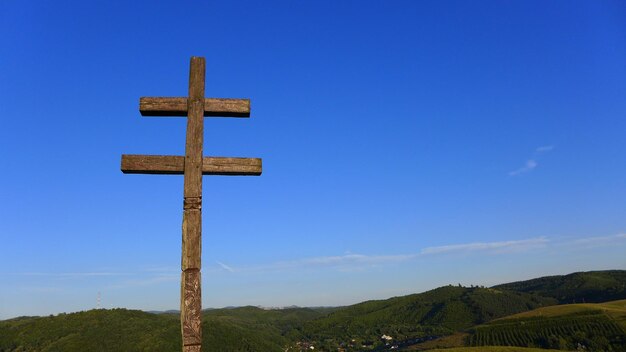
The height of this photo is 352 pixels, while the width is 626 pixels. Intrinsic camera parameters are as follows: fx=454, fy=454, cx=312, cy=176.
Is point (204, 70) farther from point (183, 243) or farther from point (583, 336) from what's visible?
point (583, 336)

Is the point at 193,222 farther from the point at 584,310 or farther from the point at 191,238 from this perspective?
the point at 584,310

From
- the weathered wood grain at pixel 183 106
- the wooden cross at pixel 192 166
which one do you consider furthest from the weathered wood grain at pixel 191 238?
the weathered wood grain at pixel 183 106

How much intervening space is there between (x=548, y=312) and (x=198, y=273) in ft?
→ 657

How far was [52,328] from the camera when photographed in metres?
198

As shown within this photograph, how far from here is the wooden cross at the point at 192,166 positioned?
215 inches

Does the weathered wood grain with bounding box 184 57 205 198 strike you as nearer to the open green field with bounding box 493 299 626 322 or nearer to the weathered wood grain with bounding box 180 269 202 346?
the weathered wood grain with bounding box 180 269 202 346

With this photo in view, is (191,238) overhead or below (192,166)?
below

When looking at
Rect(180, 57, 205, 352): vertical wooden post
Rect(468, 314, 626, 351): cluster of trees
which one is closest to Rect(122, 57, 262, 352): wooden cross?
Rect(180, 57, 205, 352): vertical wooden post

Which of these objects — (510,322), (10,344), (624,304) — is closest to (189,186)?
(510,322)

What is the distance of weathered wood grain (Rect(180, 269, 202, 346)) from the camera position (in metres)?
5.33

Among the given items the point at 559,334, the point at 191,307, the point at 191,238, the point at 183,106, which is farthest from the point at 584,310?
the point at 183,106

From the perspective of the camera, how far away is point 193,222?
561 cm

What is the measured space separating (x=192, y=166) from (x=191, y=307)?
1742 millimetres

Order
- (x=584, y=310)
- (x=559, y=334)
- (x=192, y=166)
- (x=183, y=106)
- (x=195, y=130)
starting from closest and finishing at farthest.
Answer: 1. (x=192, y=166)
2. (x=195, y=130)
3. (x=183, y=106)
4. (x=559, y=334)
5. (x=584, y=310)
